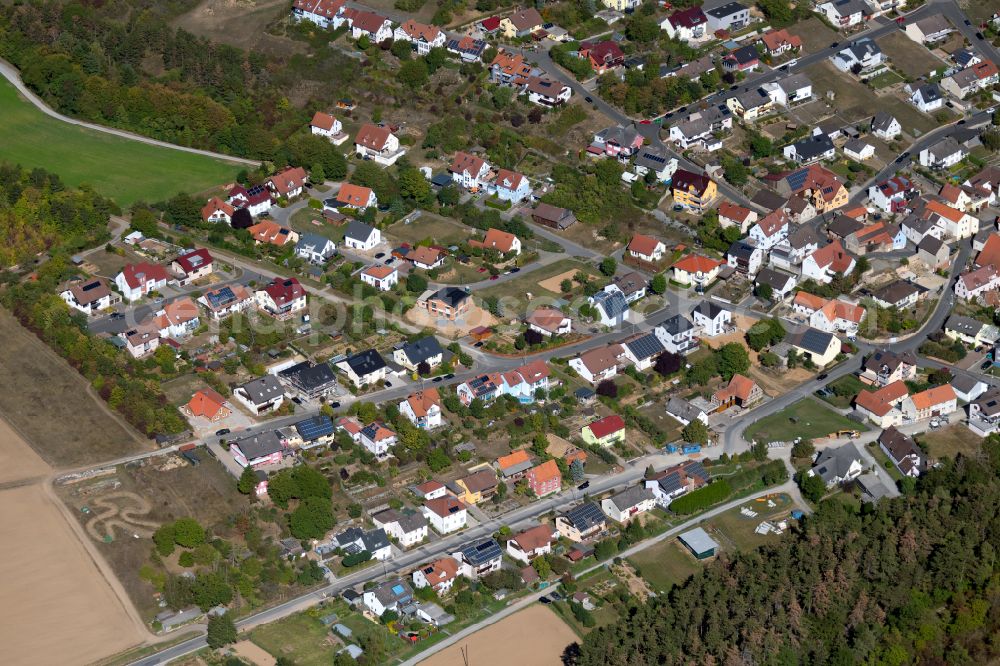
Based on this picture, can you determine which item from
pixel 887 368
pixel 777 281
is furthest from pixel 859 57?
pixel 887 368

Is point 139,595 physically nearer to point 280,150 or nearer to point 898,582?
point 898,582

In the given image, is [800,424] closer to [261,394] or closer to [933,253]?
[933,253]

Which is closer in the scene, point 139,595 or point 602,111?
point 139,595

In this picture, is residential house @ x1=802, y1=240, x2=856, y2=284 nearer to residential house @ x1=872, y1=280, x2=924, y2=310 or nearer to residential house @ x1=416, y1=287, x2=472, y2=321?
residential house @ x1=872, y1=280, x2=924, y2=310

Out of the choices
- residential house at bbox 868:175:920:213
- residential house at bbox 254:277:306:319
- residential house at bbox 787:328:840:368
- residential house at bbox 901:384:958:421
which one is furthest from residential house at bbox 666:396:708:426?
residential house at bbox 868:175:920:213

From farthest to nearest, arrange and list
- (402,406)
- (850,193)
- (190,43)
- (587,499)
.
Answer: (190,43), (850,193), (402,406), (587,499)

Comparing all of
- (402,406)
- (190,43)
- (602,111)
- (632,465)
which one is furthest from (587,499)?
(190,43)
